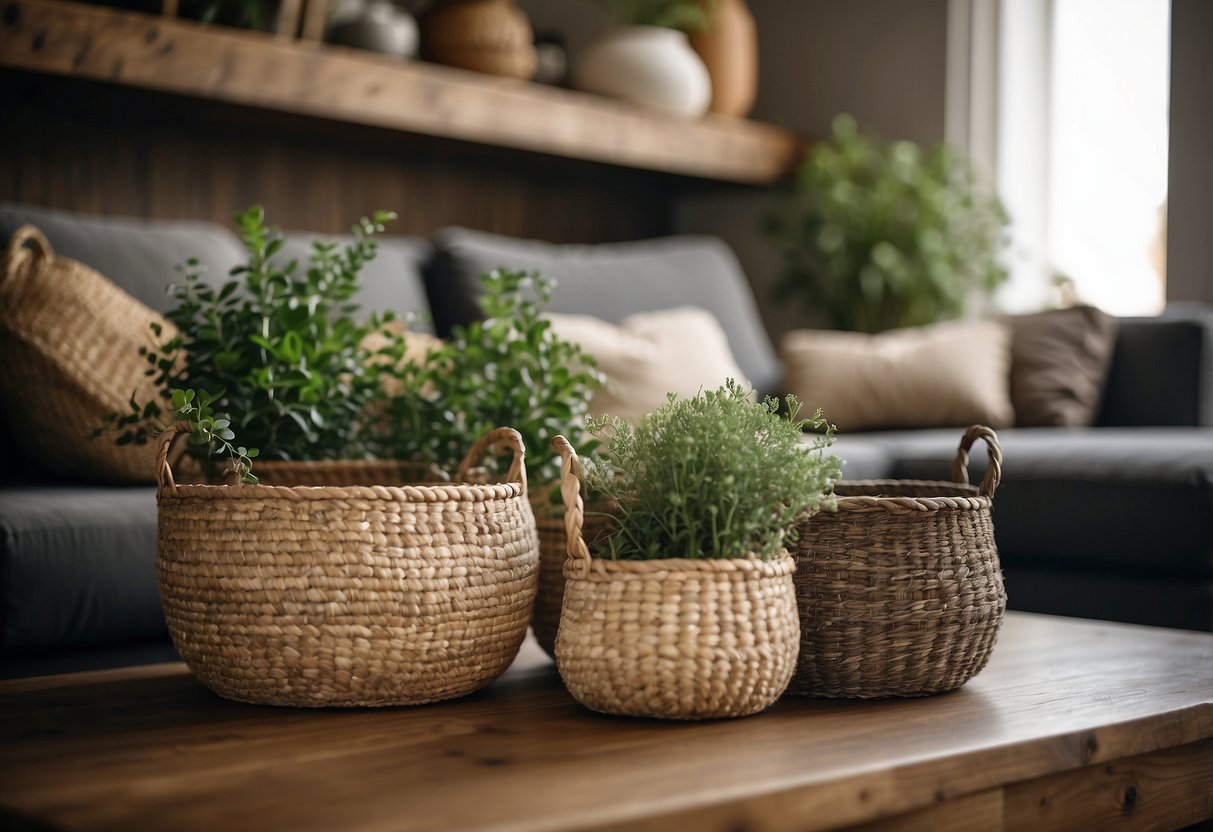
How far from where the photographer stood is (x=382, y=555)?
3.03 feet

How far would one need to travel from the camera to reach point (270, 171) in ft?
10.5

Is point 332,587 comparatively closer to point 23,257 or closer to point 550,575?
point 550,575

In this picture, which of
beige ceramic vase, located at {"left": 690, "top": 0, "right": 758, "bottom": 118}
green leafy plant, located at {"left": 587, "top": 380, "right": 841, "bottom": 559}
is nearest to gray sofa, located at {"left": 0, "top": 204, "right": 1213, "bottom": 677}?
beige ceramic vase, located at {"left": 690, "top": 0, "right": 758, "bottom": 118}

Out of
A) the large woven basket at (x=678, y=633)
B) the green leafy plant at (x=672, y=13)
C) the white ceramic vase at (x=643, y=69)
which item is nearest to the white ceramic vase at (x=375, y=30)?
the white ceramic vase at (x=643, y=69)

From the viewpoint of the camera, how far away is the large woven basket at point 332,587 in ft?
3.01

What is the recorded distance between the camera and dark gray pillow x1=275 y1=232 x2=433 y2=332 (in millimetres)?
2289

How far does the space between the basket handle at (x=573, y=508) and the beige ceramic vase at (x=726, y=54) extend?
2.99 metres

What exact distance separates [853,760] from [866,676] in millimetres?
192

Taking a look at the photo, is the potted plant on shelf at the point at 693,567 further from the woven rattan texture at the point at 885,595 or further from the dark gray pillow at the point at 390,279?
the dark gray pillow at the point at 390,279

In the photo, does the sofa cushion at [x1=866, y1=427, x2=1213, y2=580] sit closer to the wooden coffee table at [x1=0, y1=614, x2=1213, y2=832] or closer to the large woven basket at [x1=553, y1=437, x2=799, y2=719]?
the wooden coffee table at [x1=0, y1=614, x2=1213, y2=832]

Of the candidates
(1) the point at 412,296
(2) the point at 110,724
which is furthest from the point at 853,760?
(1) the point at 412,296

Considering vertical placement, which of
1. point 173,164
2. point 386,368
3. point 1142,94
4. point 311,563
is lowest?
point 311,563

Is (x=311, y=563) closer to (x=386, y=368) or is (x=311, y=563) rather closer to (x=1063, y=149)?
(x=386, y=368)

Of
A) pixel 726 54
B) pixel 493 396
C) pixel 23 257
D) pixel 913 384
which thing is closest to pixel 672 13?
pixel 726 54
